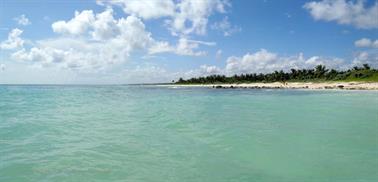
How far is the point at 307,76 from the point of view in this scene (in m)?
109

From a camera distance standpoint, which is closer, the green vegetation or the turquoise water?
the turquoise water

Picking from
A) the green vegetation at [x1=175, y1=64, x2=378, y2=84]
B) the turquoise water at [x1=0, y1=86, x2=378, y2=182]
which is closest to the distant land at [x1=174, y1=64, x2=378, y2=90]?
the green vegetation at [x1=175, y1=64, x2=378, y2=84]

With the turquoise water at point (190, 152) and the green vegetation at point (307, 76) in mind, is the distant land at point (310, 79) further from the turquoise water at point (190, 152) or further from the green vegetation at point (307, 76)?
the turquoise water at point (190, 152)

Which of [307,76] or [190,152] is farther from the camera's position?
[307,76]

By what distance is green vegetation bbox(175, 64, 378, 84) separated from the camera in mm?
83875

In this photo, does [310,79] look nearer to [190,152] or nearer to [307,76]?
[307,76]

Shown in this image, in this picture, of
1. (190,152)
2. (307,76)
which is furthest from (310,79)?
(190,152)

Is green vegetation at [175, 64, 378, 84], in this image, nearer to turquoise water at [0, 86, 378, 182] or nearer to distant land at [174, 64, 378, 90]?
distant land at [174, 64, 378, 90]

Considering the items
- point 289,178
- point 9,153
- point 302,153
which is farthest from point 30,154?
point 302,153

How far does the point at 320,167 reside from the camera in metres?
7.73

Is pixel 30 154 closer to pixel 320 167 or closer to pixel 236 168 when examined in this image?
pixel 236 168

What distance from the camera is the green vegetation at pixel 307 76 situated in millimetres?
83875

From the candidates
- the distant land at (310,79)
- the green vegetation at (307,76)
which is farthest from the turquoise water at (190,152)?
the green vegetation at (307,76)

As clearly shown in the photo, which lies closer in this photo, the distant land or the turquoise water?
the turquoise water
